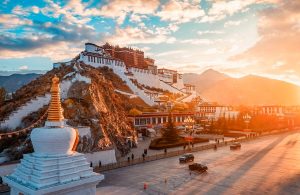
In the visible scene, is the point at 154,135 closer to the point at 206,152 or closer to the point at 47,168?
the point at 206,152

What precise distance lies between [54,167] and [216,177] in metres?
19.9

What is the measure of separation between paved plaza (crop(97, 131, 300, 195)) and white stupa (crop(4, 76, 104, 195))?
9.92 meters

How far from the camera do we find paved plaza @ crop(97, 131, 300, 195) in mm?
26755

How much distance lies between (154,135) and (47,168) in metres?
50.3

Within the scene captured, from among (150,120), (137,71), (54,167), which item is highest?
(137,71)

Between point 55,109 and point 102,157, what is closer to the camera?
point 55,109

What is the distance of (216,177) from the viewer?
102ft

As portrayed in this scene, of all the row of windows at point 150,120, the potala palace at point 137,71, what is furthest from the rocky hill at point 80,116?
the potala palace at point 137,71

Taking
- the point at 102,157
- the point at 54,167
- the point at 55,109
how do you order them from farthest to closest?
the point at 102,157, the point at 55,109, the point at 54,167

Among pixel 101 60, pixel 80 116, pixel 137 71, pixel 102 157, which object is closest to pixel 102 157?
pixel 102 157

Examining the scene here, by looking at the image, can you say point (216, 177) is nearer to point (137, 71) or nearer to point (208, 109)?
point (208, 109)

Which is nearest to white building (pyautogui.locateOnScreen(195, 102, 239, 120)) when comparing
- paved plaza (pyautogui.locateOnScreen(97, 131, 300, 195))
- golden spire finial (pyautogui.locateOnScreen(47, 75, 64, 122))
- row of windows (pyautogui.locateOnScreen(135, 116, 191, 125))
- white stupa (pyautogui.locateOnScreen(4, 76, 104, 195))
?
row of windows (pyautogui.locateOnScreen(135, 116, 191, 125))

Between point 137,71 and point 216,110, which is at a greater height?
point 137,71

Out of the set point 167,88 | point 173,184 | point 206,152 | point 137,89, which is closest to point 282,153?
point 206,152
